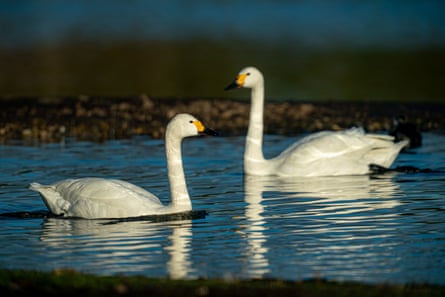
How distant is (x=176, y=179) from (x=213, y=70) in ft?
86.2

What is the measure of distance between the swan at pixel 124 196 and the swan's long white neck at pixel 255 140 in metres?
4.87

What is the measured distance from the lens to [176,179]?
14328 millimetres

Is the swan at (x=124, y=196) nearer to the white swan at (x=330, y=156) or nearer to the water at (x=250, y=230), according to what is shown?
the water at (x=250, y=230)

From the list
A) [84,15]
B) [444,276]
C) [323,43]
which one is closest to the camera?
[444,276]

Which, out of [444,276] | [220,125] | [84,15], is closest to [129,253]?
[444,276]

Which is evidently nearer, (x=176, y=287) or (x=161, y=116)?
(x=176, y=287)

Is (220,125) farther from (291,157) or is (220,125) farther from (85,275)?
(85,275)

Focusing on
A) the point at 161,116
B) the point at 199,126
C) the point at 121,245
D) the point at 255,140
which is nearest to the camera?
the point at 121,245

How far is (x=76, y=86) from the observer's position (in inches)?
1449

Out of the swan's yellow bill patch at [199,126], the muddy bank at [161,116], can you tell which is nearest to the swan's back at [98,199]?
the swan's yellow bill patch at [199,126]

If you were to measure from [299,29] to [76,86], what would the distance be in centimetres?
2045

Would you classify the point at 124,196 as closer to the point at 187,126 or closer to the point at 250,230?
the point at 187,126

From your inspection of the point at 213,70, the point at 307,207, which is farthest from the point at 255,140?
the point at 213,70

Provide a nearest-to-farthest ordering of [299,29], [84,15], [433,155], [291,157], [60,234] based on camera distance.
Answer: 1. [60,234]
2. [291,157]
3. [433,155]
4. [299,29]
5. [84,15]
